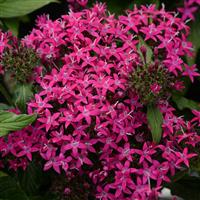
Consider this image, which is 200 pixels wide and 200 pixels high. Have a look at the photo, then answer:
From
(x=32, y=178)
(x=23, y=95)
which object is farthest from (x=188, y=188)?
(x=23, y=95)

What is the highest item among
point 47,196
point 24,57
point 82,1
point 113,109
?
point 82,1

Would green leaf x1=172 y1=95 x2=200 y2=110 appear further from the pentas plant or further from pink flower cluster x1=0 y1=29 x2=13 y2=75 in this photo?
pink flower cluster x1=0 y1=29 x2=13 y2=75

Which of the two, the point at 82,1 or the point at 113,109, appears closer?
the point at 113,109

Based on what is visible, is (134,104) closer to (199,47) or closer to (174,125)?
(174,125)

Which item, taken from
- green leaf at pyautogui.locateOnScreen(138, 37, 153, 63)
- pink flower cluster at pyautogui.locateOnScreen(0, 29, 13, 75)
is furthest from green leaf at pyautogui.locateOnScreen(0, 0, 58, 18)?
green leaf at pyautogui.locateOnScreen(138, 37, 153, 63)

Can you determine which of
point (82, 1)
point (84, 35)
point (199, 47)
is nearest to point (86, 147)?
point (84, 35)

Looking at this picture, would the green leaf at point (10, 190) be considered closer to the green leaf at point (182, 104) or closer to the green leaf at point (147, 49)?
the green leaf at point (147, 49)

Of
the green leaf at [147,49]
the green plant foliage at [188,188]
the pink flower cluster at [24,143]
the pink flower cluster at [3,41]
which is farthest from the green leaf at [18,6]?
the green plant foliage at [188,188]
